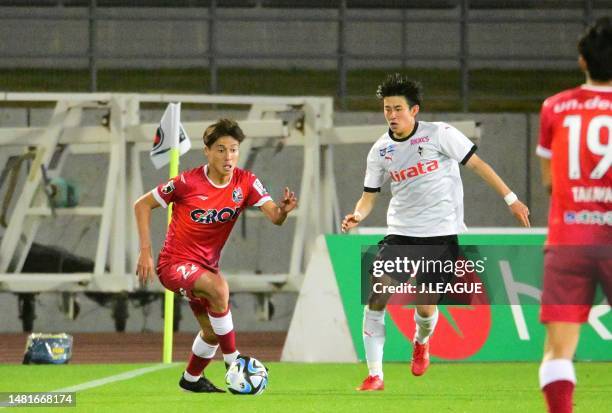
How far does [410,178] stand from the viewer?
9523 millimetres

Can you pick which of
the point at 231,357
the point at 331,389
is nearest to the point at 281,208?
the point at 231,357

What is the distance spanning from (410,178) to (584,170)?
4077mm

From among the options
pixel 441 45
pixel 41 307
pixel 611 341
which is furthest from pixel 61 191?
pixel 611 341

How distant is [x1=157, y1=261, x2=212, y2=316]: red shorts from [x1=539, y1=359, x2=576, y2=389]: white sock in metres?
3.74

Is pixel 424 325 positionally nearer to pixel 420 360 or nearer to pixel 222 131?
pixel 420 360

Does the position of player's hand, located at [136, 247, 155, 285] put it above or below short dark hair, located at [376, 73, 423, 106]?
below

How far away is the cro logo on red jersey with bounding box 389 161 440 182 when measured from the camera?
9.49 metres

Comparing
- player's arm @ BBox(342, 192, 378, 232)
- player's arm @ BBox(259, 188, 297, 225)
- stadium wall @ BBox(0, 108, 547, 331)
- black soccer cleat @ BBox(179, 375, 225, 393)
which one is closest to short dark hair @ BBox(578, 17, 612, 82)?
player's arm @ BBox(259, 188, 297, 225)

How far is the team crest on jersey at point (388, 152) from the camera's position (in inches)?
373

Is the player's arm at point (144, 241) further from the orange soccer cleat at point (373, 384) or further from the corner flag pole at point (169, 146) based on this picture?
the corner flag pole at point (169, 146)

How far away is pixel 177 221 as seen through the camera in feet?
29.8

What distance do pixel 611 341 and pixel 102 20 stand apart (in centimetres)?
1002

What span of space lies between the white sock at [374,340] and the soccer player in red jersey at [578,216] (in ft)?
12.5

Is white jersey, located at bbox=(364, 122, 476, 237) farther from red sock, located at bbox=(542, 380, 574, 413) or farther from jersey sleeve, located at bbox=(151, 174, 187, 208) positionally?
red sock, located at bbox=(542, 380, 574, 413)
